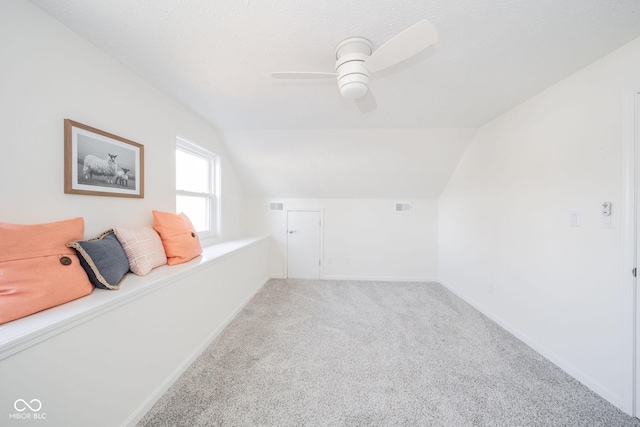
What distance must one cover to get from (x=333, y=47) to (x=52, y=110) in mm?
1669

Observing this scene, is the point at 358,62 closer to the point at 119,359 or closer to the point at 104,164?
the point at 104,164

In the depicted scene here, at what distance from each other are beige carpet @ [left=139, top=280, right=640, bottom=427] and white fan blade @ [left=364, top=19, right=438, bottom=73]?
2097mm

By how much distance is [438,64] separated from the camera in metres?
1.62

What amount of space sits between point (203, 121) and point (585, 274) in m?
3.86

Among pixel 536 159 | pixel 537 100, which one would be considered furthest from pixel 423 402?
pixel 537 100

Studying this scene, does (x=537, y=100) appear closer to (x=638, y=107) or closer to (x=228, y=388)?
(x=638, y=107)

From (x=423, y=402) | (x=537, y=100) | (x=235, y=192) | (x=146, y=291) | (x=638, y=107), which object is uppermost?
(x=537, y=100)

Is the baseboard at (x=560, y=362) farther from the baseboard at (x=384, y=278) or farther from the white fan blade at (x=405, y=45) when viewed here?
the white fan blade at (x=405, y=45)

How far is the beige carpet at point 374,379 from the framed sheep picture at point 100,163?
4.82ft

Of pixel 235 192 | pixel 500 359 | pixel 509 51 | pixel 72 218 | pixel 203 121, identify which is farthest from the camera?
pixel 235 192

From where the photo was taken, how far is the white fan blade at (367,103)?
2.07 metres

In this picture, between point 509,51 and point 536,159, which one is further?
point 536,159

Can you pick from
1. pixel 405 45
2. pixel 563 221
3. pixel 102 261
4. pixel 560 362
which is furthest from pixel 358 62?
pixel 560 362

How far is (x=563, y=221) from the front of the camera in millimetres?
1844
